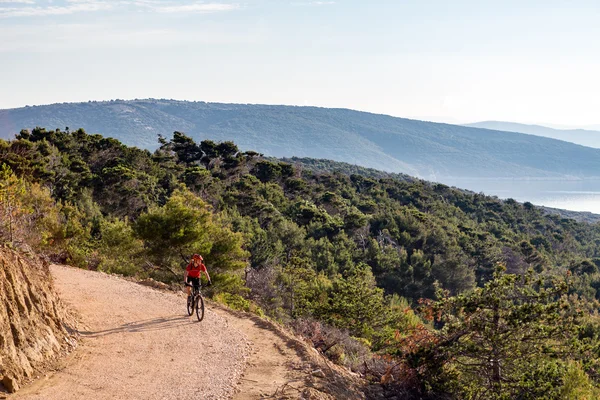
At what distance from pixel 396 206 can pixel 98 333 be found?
5494 cm

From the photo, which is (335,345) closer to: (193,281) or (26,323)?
(193,281)

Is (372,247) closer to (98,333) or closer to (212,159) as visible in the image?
(212,159)

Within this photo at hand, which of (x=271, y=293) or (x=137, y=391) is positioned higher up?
(x=137, y=391)

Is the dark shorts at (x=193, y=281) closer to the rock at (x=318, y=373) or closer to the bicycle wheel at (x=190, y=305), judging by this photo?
the bicycle wheel at (x=190, y=305)

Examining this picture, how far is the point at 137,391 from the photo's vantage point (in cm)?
823

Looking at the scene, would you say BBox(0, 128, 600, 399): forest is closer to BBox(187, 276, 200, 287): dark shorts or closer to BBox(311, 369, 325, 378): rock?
BBox(311, 369, 325, 378): rock

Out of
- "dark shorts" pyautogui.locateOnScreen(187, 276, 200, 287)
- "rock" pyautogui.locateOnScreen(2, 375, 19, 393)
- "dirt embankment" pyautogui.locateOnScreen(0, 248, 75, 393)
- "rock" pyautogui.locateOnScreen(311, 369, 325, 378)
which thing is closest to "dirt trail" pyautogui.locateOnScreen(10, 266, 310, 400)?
"rock" pyautogui.locateOnScreen(2, 375, 19, 393)

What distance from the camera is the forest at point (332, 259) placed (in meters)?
11.2

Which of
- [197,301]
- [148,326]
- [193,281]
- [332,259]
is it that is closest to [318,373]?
[197,301]

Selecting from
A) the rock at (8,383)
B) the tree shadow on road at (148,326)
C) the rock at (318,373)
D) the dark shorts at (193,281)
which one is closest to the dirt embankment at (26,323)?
the rock at (8,383)

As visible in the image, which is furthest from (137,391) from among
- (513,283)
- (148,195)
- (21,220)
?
(148,195)

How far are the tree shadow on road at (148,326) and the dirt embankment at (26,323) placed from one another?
2.37 ft

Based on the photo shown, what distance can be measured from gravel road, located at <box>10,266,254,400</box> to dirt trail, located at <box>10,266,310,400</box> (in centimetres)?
1

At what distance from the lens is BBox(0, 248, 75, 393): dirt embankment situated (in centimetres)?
772
